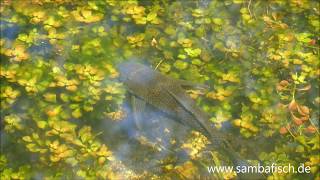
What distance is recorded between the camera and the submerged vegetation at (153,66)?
13.6 feet

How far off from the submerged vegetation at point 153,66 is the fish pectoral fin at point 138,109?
0.40 feet

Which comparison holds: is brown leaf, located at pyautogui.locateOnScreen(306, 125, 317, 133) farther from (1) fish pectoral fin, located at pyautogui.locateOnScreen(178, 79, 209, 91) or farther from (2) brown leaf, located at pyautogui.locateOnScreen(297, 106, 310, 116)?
(1) fish pectoral fin, located at pyautogui.locateOnScreen(178, 79, 209, 91)

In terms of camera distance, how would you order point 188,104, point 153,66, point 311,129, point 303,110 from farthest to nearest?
point 153,66, point 303,110, point 311,129, point 188,104

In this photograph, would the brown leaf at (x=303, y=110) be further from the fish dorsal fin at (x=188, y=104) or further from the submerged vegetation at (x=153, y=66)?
the fish dorsal fin at (x=188, y=104)

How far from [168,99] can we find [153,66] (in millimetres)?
603

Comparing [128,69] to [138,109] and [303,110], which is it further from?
[303,110]

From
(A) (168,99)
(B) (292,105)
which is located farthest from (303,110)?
(A) (168,99)

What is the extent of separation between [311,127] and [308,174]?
1.92 ft

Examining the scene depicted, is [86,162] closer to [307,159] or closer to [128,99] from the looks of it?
[128,99]

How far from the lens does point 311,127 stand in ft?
14.8

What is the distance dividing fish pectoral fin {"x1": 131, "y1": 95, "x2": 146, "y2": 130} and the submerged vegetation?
12cm

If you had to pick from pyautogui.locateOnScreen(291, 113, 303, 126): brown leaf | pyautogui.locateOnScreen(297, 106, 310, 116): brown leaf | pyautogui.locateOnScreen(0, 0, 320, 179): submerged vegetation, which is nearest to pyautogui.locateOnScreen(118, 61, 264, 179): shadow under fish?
pyautogui.locateOnScreen(0, 0, 320, 179): submerged vegetation

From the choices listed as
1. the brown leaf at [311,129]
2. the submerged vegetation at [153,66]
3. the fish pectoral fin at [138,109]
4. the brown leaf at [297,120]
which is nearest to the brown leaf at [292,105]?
the submerged vegetation at [153,66]

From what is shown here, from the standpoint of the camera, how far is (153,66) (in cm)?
492
